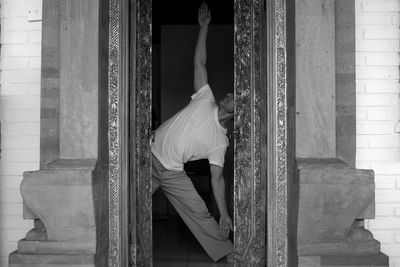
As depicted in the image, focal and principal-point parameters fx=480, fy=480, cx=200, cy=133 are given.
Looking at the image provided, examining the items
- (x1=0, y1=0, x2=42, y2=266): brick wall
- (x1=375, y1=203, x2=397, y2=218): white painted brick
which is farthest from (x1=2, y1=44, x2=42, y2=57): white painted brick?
(x1=375, y1=203, x2=397, y2=218): white painted brick

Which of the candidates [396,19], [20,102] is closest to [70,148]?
[20,102]

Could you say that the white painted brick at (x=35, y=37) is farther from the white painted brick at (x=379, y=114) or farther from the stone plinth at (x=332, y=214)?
the white painted brick at (x=379, y=114)

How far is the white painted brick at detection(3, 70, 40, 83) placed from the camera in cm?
424

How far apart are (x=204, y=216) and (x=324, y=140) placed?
208cm

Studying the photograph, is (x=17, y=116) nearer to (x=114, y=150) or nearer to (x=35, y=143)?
(x=35, y=143)

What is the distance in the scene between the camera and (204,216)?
17.9 feet

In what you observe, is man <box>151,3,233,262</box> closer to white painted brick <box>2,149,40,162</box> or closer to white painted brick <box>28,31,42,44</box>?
white painted brick <box>2,149,40,162</box>

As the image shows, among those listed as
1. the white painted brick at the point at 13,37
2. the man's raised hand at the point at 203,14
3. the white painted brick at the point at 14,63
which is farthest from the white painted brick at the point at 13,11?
the man's raised hand at the point at 203,14

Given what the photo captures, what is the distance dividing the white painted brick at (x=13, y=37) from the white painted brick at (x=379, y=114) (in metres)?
3.10

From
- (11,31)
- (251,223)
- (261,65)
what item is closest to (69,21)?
(11,31)

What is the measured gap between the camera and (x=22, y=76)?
14.0 ft

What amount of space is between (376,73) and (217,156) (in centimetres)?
192

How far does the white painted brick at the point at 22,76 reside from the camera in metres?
4.24

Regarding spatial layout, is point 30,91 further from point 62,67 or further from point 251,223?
point 251,223
